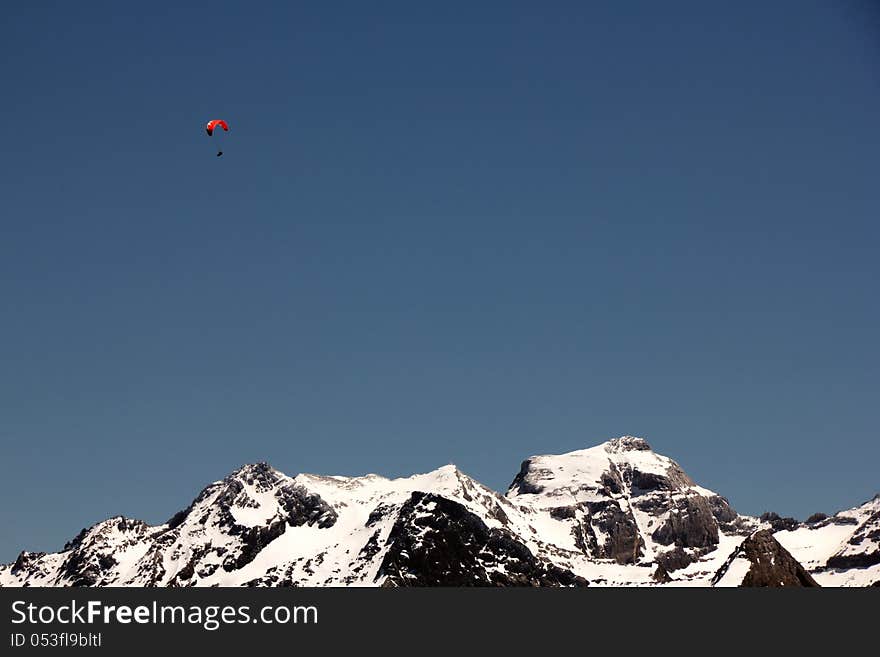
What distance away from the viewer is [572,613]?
645 feet

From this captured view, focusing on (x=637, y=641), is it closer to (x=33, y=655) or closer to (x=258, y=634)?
(x=258, y=634)

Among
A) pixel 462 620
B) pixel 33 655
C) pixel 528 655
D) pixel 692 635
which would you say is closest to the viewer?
pixel 33 655

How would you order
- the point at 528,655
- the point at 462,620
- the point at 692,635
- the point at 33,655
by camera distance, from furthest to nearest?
the point at 462,620, the point at 692,635, the point at 528,655, the point at 33,655

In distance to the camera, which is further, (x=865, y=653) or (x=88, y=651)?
(x=865, y=653)

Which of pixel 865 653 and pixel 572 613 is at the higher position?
pixel 572 613

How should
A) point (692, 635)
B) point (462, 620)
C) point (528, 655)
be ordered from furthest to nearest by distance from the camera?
point (462, 620), point (692, 635), point (528, 655)

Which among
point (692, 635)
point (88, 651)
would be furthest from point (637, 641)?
point (88, 651)

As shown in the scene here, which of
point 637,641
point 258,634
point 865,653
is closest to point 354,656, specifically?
point 258,634

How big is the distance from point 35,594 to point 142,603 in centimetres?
2204

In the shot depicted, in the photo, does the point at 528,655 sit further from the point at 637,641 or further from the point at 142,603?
the point at 142,603

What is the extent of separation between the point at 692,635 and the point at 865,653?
22828 millimetres

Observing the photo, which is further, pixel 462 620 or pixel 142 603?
pixel 462 620

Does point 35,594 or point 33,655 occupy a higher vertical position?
point 35,594

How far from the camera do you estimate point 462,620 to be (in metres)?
187
